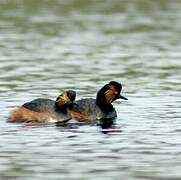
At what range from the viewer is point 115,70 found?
3250 centimetres

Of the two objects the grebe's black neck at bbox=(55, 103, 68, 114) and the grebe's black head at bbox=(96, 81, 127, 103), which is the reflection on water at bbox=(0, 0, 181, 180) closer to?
the grebe's black head at bbox=(96, 81, 127, 103)

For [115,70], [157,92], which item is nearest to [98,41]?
[115,70]

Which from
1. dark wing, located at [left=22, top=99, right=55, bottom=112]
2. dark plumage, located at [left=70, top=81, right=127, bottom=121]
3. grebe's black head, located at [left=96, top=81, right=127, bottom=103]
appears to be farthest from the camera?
grebe's black head, located at [left=96, top=81, right=127, bottom=103]

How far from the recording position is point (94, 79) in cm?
3030

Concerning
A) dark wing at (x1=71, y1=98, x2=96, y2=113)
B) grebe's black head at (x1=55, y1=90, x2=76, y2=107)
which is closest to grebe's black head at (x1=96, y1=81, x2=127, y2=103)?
dark wing at (x1=71, y1=98, x2=96, y2=113)

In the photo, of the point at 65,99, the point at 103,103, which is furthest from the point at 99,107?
the point at 65,99

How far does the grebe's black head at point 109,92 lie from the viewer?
24.1 m

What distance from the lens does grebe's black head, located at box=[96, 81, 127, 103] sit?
2411 cm

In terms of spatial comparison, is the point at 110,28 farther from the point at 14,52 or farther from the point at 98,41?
the point at 14,52

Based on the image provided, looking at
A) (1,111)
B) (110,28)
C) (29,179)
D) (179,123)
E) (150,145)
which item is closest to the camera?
(29,179)

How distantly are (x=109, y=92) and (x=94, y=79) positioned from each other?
19.9 feet

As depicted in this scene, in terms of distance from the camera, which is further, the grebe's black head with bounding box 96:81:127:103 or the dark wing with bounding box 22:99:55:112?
the grebe's black head with bounding box 96:81:127:103

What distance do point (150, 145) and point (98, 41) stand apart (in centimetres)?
2281

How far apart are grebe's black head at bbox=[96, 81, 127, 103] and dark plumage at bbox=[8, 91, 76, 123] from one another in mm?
1024
